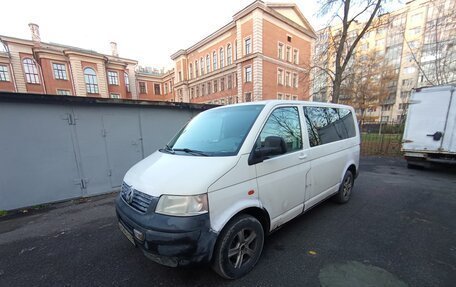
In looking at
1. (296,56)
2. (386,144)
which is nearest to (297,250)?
(386,144)

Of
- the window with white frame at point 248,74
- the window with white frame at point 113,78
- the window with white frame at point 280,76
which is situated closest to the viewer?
the window with white frame at point 248,74

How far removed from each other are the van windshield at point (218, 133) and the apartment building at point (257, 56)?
22.4m

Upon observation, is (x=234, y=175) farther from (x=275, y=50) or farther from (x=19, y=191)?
(x=275, y=50)

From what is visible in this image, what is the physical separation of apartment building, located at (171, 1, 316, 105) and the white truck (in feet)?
55.0

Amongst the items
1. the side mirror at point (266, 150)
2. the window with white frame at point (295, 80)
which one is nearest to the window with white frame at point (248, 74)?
the window with white frame at point (295, 80)

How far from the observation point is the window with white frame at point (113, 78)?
3434 centimetres

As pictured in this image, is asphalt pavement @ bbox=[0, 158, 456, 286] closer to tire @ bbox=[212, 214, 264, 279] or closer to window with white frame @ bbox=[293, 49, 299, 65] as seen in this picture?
tire @ bbox=[212, 214, 264, 279]

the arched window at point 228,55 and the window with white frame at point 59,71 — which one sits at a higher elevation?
the arched window at point 228,55

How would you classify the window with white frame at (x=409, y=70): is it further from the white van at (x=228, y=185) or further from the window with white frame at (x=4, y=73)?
the window with white frame at (x=4, y=73)

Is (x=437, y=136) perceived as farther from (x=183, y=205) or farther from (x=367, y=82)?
(x=367, y=82)

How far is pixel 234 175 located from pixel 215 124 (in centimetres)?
107

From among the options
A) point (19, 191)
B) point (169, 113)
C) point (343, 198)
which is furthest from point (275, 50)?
point (19, 191)

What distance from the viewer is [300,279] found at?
221 centimetres

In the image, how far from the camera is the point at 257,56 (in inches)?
1037
